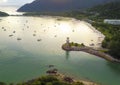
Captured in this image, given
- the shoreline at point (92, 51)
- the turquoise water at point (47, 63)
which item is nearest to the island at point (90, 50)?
the shoreline at point (92, 51)

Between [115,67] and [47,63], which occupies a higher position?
[47,63]

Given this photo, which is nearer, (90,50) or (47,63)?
(47,63)

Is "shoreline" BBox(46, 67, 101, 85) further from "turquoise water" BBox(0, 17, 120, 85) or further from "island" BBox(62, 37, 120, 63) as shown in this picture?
"island" BBox(62, 37, 120, 63)

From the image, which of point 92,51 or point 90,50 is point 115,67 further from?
point 90,50

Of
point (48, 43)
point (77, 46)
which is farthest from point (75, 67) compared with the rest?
point (48, 43)

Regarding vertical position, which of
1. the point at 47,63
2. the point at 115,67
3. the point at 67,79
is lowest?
the point at 115,67

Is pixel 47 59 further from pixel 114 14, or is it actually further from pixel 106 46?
pixel 114 14

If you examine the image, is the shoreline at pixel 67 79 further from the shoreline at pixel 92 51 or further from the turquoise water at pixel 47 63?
the shoreline at pixel 92 51

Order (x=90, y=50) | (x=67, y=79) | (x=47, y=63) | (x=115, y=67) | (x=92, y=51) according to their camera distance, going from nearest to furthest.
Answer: (x=67, y=79) < (x=115, y=67) < (x=47, y=63) < (x=92, y=51) < (x=90, y=50)

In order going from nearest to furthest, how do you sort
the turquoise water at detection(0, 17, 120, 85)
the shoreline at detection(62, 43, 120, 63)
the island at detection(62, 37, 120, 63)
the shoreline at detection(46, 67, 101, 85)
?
1. the shoreline at detection(46, 67, 101, 85)
2. the turquoise water at detection(0, 17, 120, 85)
3. the shoreline at detection(62, 43, 120, 63)
4. the island at detection(62, 37, 120, 63)

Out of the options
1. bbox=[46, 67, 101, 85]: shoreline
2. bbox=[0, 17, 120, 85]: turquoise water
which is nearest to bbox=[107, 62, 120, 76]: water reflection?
bbox=[0, 17, 120, 85]: turquoise water

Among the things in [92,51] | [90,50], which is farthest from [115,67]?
[90,50]
